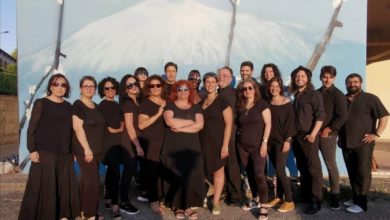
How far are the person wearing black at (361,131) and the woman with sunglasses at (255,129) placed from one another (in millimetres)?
1050

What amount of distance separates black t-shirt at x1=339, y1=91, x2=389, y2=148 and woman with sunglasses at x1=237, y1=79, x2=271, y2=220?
104 cm

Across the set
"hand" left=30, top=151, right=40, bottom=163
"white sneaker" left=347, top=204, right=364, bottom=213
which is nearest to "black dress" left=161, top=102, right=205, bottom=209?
"hand" left=30, top=151, right=40, bottom=163

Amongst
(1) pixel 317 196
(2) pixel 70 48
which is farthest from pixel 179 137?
(2) pixel 70 48

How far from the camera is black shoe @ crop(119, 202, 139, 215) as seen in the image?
475cm

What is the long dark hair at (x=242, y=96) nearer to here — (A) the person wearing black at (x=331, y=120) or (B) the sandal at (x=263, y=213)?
(A) the person wearing black at (x=331, y=120)

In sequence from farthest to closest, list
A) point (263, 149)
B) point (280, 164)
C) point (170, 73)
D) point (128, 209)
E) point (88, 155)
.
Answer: point (170, 73) → point (128, 209) → point (280, 164) → point (263, 149) → point (88, 155)

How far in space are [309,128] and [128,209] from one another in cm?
234

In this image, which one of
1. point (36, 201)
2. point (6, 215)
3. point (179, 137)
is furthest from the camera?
point (6, 215)

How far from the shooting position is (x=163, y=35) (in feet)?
22.9

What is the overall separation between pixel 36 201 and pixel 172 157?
149 centimetres

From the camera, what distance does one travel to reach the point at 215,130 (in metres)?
4.59

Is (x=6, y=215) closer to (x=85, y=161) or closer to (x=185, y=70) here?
(x=85, y=161)

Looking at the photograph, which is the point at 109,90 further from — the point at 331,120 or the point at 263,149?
the point at 331,120

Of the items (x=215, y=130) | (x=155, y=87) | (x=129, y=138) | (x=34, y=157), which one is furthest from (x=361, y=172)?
(x=34, y=157)
